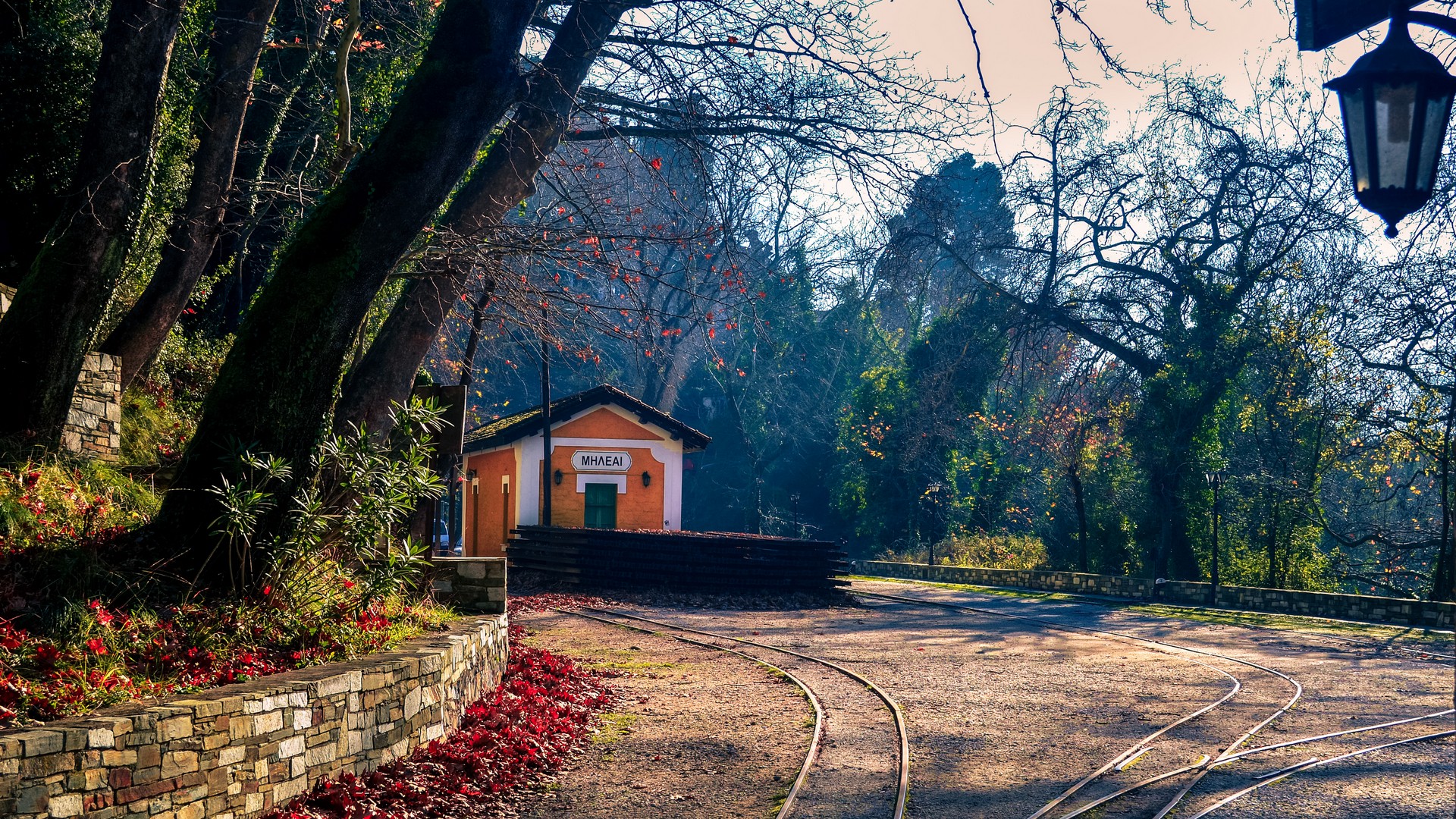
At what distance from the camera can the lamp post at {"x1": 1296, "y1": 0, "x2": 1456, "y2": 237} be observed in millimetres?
4113

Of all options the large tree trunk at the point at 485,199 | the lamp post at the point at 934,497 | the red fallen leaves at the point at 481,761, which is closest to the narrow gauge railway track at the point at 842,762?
the red fallen leaves at the point at 481,761

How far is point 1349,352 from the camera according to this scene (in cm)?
2525

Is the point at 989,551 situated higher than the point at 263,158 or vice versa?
the point at 263,158

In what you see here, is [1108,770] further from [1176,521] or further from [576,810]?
[1176,521]

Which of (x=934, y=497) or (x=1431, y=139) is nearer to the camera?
(x=1431, y=139)

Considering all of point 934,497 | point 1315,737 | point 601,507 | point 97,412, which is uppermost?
point 97,412

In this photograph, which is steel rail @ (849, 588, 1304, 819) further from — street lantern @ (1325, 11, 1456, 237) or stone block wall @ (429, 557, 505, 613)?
stone block wall @ (429, 557, 505, 613)

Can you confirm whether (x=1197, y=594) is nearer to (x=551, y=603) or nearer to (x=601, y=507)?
(x=601, y=507)

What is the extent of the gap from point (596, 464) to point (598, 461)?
0.10 metres

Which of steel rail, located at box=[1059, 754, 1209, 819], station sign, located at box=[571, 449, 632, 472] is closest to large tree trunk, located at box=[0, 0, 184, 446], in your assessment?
steel rail, located at box=[1059, 754, 1209, 819]

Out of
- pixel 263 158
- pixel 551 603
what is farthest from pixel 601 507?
pixel 263 158

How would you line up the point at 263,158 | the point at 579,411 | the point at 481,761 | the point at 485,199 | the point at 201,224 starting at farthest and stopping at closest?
the point at 579,411, the point at 263,158, the point at 485,199, the point at 201,224, the point at 481,761

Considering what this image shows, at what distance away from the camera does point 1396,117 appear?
13.6ft

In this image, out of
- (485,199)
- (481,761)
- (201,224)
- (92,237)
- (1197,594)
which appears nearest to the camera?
(481,761)
